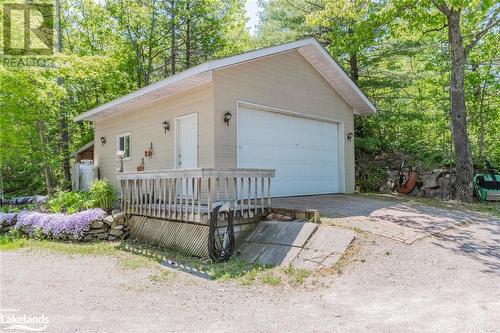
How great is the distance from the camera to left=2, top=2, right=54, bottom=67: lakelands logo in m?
10.3

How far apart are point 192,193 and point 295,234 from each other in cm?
180

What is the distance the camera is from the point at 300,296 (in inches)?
153

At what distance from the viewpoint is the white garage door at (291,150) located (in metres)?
7.86

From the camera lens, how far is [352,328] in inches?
120

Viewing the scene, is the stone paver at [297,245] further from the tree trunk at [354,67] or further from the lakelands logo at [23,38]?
the tree trunk at [354,67]

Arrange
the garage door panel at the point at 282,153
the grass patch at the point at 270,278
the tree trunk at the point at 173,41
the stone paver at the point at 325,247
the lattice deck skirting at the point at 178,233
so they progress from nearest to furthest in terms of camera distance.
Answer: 1. the grass patch at the point at 270,278
2. the stone paver at the point at 325,247
3. the lattice deck skirting at the point at 178,233
4. the garage door panel at the point at 282,153
5. the tree trunk at the point at 173,41

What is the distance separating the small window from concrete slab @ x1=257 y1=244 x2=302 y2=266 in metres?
6.13

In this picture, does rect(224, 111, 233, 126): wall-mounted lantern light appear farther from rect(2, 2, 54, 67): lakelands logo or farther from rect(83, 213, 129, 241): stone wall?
rect(2, 2, 54, 67): lakelands logo

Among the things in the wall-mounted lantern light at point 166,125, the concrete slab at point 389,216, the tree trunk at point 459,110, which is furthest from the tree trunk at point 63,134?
the tree trunk at point 459,110

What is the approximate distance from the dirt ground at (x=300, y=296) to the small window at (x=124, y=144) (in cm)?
496

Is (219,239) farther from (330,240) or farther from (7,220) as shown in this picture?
(7,220)

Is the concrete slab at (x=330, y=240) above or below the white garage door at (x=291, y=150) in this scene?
below

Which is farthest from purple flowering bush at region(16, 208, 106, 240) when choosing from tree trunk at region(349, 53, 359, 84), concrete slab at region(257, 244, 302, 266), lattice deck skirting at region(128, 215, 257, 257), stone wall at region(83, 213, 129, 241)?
tree trunk at region(349, 53, 359, 84)

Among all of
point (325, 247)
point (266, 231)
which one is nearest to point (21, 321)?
point (266, 231)
